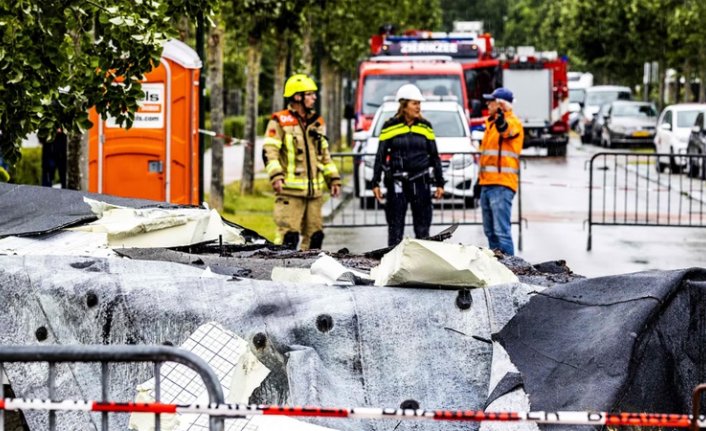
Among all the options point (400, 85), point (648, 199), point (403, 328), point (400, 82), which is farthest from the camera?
point (400, 82)

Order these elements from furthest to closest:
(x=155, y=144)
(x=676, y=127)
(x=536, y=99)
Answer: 1. (x=536, y=99)
2. (x=676, y=127)
3. (x=155, y=144)

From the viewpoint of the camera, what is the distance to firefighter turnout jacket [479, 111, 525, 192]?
1267cm

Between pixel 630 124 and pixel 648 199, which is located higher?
pixel 630 124

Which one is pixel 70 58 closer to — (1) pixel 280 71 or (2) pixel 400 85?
(2) pixel 400 85

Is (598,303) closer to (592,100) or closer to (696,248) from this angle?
(696,248)

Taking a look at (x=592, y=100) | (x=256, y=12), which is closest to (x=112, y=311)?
(x=256, y=12)

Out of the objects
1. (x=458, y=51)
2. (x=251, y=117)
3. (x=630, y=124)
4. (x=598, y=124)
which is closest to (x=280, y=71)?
(x=251, y=117)

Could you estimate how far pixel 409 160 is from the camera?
12.6 metres

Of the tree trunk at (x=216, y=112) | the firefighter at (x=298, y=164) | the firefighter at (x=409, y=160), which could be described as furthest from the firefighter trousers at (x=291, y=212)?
the tree trunk at (x=216, y=112)

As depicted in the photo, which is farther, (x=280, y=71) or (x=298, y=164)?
(x=280, y=71)

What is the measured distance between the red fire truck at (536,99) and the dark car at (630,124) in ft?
8.80

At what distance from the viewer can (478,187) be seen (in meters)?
13.4

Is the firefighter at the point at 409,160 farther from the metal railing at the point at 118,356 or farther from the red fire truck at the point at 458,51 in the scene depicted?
the red fire truck at the point at 458,51

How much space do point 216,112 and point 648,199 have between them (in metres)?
6.37
